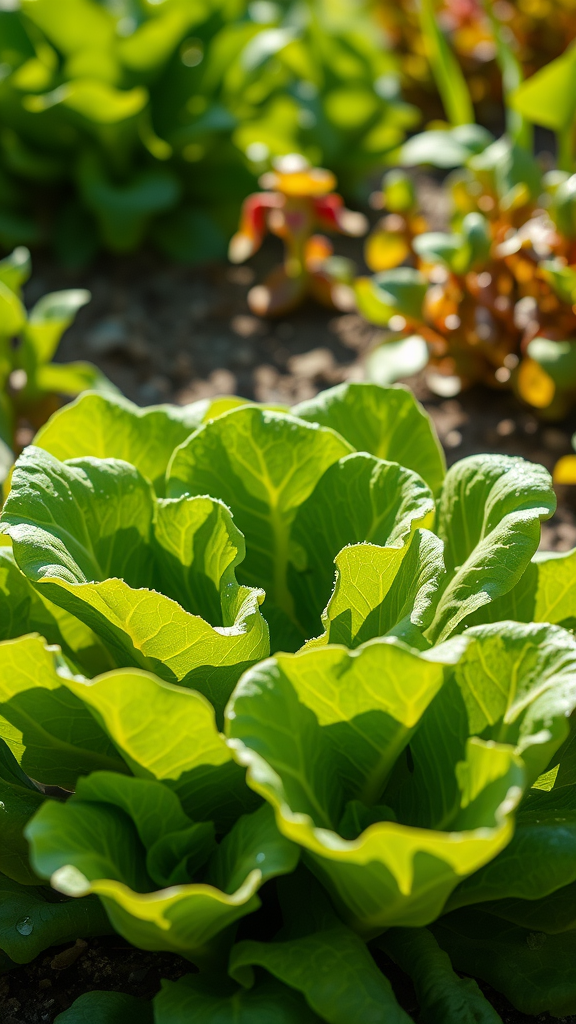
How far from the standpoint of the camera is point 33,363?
2.50 metres

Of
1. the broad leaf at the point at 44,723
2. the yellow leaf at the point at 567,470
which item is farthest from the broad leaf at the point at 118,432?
the yellow leaf at the point at 567,470

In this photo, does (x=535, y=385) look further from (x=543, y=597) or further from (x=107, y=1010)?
(x=107, y=1010)

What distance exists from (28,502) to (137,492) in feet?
0.69

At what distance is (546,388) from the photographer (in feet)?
8.13

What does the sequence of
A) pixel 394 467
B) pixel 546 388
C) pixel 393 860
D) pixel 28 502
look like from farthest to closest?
pixel 546 388 → pixel 394 467 → pixel 28 502 → pixel 393 860

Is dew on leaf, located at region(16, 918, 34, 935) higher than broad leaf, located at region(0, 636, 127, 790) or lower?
lower

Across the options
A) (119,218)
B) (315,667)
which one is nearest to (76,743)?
(315,667)

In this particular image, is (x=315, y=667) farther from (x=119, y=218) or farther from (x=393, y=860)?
(x=119, y=218)

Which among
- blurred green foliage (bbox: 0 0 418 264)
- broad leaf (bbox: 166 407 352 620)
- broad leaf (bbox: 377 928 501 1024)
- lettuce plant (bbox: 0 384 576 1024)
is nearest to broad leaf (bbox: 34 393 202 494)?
lettuce plant (bbox: 0 384 576 1024)

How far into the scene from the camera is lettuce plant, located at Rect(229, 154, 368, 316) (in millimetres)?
2951

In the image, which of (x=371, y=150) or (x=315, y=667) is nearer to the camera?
(x=315, y=667)

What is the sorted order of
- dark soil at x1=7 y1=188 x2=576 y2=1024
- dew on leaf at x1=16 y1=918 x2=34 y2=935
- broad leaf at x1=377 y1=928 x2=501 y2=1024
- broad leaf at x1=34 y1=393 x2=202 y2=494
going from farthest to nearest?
dark soil at x1=7 y1=188 x2=576 y2=1024
broad leaf at x1=34 y1=393 x2=202 y2=494
dew on leaf at x1=16 y1=918 x2=34 y2=935
broad leaf at x1=377 y1=928 x2=501 y2=1024

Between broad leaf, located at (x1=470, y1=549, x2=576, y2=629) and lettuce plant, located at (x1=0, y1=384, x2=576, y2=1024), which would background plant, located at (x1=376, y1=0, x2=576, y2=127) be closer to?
lettuce plant, located at (x1=0, y1=384, x2=576, y2=1024)

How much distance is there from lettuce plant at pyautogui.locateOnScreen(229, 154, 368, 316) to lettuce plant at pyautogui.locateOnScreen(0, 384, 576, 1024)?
1.44 metres
